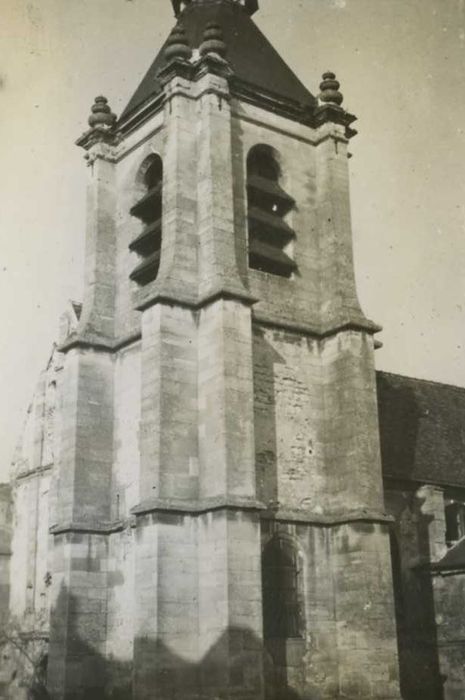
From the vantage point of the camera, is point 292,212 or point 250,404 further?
point 292,212

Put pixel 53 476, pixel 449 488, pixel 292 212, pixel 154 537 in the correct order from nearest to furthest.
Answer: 1. pixel 154 537
2. pixel 292 212
3. pixel 449 488
4. pixel 53 476

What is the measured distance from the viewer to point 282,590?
1562 cm

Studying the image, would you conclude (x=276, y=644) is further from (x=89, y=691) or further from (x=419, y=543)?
(x=419, y=543)

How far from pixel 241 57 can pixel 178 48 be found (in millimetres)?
2335

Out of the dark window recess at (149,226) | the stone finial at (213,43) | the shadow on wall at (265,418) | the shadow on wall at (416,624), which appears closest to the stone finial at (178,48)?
the stone finial at (213,43)

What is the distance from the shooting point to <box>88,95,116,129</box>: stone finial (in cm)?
1994

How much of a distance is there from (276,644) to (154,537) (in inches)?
117

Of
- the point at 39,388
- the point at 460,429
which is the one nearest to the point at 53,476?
the point at 39,388

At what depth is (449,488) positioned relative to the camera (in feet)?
68.4

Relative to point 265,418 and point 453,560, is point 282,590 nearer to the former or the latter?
point 265,418

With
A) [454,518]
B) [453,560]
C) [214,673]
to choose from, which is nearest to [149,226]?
[214,673]

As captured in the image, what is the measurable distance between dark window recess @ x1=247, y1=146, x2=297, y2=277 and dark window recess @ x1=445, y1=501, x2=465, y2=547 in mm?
7357

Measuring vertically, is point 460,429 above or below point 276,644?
above

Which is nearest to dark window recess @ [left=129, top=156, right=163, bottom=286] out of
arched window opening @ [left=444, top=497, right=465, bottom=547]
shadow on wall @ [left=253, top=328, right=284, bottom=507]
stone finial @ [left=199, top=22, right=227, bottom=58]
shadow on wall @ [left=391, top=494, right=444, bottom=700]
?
stone finial @ [left=199, top=22, right=227, bottom=58]
